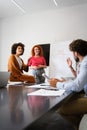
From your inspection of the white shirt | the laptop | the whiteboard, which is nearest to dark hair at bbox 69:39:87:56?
the white shirt

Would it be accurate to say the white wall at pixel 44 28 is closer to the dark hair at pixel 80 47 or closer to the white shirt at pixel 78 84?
the dark hair at pixel 80 47

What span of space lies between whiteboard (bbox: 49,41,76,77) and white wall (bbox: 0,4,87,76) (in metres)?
0.23

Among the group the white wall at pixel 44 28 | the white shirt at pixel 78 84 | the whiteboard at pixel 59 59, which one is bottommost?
the white shirt at pixel 78 84

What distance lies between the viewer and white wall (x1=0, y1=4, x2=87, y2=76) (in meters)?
4.25

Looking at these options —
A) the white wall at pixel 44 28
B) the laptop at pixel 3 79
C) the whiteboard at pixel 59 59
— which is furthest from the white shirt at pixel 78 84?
the white wall at pixel 44 28

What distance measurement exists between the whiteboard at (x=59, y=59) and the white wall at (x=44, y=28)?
228mm

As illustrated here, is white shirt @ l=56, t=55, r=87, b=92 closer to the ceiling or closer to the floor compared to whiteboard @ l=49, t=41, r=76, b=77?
closer to the floor

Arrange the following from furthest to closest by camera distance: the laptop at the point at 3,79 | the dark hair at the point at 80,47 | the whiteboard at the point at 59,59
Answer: the whiteboard at the point at 59,59, the dark hair at the point at 80,47, the laptop at the point at 3,79

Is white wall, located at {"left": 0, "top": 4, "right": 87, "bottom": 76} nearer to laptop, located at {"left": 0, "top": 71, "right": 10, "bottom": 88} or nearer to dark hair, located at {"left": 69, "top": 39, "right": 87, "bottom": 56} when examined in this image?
dark hair, located at {"left": 69, "top": 39, "right": 87, "bottom": 56}

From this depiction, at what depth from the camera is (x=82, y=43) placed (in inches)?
69.9

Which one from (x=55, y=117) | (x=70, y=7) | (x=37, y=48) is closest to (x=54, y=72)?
(x=37, y=48)

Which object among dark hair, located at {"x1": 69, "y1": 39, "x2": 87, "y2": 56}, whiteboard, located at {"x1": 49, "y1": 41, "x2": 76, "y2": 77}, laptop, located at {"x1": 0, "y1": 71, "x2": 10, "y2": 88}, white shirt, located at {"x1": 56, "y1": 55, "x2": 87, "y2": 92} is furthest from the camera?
whiteboard, located at {"x1": 49, "y1": 41, "x2": 76, "y2": 77}

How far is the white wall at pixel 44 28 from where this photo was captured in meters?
4.25

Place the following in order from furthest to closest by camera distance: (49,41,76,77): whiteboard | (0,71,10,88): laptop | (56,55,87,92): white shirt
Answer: (49,41,76,77): whiteboard < (0,71,10,88): laptop < (56,55,87,92): white shirt
